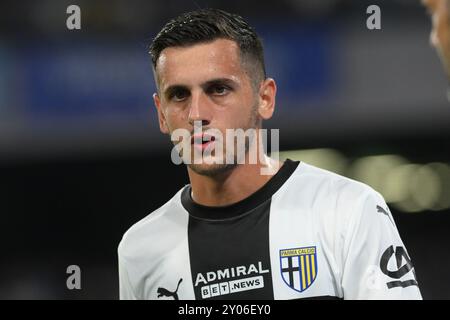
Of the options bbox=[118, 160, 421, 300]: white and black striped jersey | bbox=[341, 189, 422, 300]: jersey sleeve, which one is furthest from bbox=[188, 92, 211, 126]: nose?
bbox=[341, 189, 422, 300]: jersey sleeve

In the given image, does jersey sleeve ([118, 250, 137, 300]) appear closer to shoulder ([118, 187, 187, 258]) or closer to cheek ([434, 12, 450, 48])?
shoulder ([118, 187, 187, 258])

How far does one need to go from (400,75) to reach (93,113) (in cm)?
374

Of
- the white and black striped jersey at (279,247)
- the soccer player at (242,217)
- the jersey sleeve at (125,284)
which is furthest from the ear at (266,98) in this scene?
the jersey sleeve at (125,284)

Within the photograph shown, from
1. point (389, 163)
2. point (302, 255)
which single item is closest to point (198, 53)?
point (302, 255)

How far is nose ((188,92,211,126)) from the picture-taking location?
287 centimetres

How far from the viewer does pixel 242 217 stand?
3135 mm

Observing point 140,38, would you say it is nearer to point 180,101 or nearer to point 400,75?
point 400,75

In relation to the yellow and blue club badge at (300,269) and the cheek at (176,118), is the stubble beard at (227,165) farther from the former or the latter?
the yellow and blue club badge at (300,269)

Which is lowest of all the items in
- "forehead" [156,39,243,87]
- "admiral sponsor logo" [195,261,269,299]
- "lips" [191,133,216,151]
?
"admiral sponsor logo" [195,261,269,299]

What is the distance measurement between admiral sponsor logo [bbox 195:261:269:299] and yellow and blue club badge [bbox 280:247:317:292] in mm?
89

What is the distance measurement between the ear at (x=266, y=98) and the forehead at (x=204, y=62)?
0.54 ft

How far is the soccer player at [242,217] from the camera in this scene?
9.39 feet

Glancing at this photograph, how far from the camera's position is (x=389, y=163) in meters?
10.1
